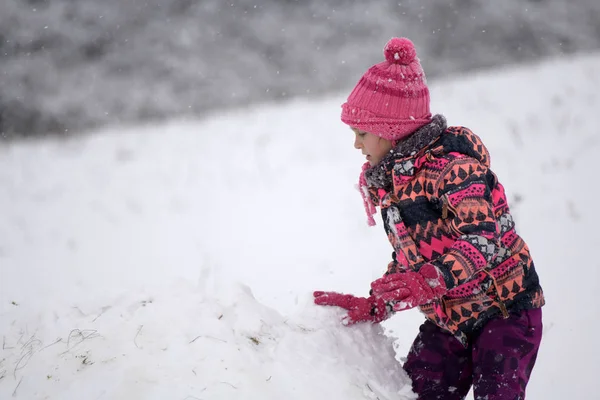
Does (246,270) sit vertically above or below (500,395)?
below

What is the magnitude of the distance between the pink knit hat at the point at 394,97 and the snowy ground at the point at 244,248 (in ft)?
3.21

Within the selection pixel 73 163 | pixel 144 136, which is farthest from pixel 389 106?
pixel 144 136

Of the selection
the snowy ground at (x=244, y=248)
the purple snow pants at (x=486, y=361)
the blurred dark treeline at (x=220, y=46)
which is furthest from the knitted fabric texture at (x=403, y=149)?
the blurred dark treeline at (x=220, y=46)

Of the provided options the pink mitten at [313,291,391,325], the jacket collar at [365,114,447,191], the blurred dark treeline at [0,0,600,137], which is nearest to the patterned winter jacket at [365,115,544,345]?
the jacket collar at [365,114,447,191]

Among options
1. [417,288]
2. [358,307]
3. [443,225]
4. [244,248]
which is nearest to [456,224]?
[443,225]

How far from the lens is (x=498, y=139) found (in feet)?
24.3

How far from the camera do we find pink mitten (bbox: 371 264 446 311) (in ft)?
6.66

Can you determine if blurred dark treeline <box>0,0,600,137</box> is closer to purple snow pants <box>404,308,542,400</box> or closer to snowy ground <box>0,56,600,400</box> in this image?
snowy ground <box>0,56,600,400</box>

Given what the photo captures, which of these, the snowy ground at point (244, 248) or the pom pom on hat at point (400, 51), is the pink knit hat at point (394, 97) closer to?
the pom pom on hat at point (400, 51)

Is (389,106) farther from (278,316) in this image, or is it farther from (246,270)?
(246,270)

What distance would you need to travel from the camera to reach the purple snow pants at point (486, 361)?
88.1 inches

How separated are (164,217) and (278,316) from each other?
440 cm

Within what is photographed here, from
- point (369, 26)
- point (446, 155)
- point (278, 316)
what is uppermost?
point (369, 26)

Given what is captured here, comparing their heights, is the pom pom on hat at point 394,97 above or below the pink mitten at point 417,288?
above
